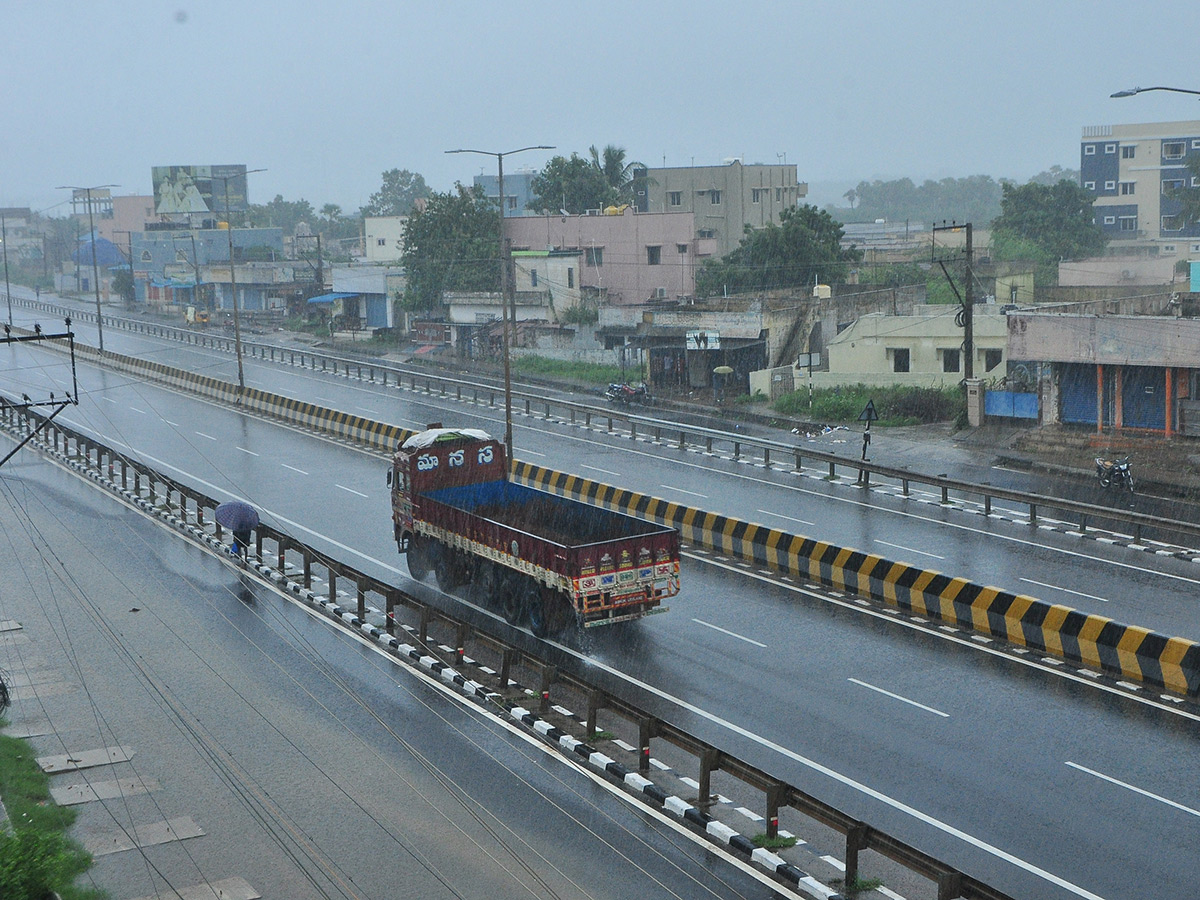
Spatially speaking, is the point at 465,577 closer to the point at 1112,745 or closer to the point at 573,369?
the point at 1112,745

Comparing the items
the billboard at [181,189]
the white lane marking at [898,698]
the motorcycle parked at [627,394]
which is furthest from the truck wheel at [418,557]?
the billboard at [181,189]

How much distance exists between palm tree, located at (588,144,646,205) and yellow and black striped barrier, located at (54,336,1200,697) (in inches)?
2449

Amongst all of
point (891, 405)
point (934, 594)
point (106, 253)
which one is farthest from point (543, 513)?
point (106, 253)

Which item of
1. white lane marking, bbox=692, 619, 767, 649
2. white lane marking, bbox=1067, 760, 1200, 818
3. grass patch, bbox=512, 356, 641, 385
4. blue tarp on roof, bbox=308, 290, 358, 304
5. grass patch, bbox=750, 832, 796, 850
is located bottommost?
white lane marking, bbox=1067, 760, 1200, 818

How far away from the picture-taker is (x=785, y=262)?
7056 centimetres

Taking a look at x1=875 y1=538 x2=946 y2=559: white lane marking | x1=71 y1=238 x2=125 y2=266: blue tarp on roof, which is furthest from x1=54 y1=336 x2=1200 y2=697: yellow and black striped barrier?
x1=71 y1=238 x2=125 y2=266: blue tarp on roof

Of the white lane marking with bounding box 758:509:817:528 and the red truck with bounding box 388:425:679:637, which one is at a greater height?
the red truck with bounding box 388:425:679:637

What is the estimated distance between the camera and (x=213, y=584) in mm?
25922

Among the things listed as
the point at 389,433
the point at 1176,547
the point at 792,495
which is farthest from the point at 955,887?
the point at 389,433

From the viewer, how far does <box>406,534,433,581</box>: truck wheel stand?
25484 mm

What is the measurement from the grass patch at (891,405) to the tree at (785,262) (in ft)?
75.9

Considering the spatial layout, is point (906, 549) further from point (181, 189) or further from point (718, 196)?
point (181, 189)

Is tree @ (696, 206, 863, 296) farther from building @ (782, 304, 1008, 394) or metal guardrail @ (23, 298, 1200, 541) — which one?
building @ (782, 304, 1008, 394)

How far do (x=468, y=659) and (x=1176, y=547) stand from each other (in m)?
15.8
